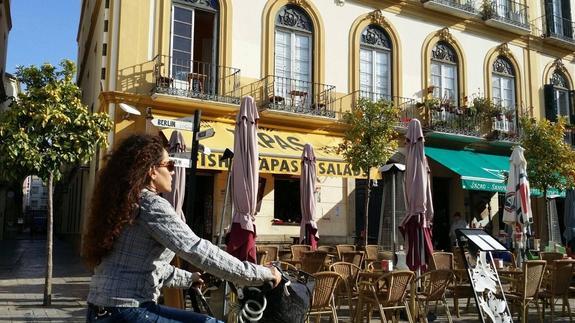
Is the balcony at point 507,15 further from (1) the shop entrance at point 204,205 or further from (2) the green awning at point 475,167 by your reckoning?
(1) the shop entrance at point 204,205

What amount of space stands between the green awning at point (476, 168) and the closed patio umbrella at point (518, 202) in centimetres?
364

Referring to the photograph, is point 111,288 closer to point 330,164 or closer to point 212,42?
point 330,164

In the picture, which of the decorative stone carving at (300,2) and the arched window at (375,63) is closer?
the decorative stone carving at (300,2)

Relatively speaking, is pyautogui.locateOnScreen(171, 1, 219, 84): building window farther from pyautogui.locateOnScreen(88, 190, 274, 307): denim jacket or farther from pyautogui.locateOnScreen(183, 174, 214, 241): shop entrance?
pyautogui.locateOnScreen(88, 190, 274, 307): denim jacket

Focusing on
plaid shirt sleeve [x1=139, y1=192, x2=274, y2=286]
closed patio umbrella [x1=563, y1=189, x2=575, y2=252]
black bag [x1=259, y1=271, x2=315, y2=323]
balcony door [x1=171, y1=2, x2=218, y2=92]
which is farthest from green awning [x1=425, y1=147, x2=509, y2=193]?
plaid shirt sleeve [x1=139, y1=192, x2=274, y2=286]

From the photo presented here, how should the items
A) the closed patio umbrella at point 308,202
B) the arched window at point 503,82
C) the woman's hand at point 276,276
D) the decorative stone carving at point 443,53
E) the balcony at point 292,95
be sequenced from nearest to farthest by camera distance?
the woman's hand at point 276,276 < the closed patio umbrella at point 308,202 < the balcony at point 292,95 < the decorative stone carving at point 443,53 < the arched window at point 503,82

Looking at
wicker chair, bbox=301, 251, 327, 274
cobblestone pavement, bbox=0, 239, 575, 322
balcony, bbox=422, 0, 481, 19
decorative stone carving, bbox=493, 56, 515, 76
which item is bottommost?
cobblestone pavement, bbox=0, 239, 575, 322

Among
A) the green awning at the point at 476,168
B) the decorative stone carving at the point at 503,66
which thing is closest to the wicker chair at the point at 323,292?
the green awning at the point at 476,168

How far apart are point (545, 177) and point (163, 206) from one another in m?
14.9

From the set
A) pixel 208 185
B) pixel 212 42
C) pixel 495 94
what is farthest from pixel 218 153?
pixel 495 94

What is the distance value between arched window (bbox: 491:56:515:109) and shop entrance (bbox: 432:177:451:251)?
374 centimetres

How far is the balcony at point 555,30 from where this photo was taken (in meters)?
20.9

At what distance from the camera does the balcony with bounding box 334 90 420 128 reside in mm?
15992

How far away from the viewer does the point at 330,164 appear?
44.3 feet
